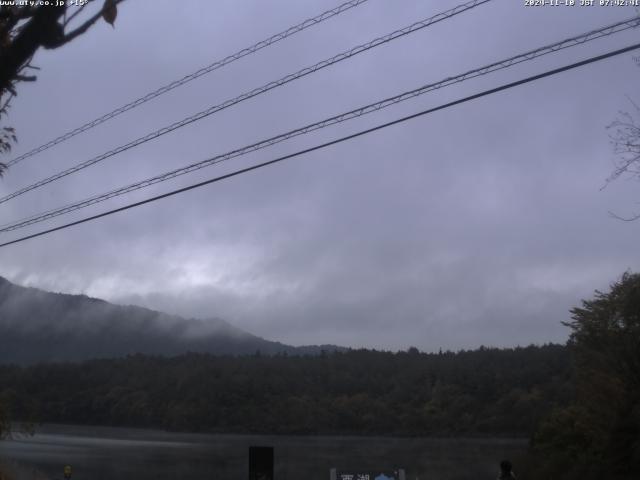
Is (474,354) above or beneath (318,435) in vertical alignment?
above

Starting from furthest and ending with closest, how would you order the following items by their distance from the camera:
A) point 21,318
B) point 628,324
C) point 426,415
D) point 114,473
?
point 426,415, point 21,318, point 114,473, point 628,324

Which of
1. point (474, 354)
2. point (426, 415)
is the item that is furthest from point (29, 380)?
point (474, 354)

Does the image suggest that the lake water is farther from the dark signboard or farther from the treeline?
the dark signboard

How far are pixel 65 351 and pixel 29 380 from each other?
30.2m

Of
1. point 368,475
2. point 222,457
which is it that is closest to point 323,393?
point 222,457

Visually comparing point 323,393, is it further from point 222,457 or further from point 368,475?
point 368,475

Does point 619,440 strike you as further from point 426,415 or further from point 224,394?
point 224,394

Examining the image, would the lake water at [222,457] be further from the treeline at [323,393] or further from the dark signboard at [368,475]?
the dark signboard at [368,475]

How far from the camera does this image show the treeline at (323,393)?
6169 cm

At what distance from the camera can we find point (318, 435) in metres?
68.2

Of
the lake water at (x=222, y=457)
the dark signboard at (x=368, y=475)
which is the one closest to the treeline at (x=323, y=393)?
the lake water at (x=222, y=457)

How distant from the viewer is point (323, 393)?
7450 cm

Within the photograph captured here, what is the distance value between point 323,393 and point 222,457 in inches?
1201

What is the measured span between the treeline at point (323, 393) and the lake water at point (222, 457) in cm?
322
